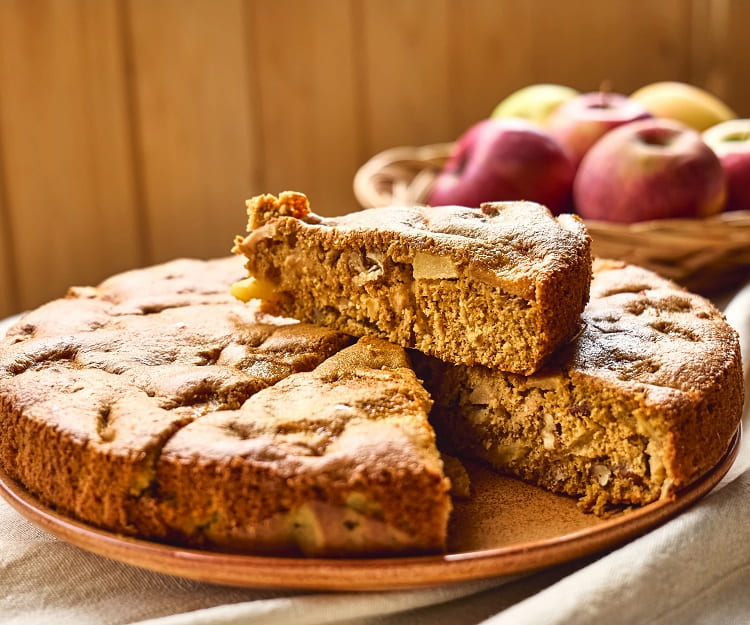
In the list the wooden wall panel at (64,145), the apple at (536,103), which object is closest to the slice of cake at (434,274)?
the apple at (536,103)

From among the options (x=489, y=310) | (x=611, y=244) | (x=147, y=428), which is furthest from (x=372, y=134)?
(x=147, y=428)

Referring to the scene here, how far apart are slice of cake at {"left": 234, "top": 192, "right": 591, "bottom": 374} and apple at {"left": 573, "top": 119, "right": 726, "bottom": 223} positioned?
2.15 feet

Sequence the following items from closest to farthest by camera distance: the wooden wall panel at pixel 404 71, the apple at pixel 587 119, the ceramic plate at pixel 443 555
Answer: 1. the ceramic plate at pixel 443 555
2. the apple at pixel 587 119
3. the wooden wall panel at pixel 404 71

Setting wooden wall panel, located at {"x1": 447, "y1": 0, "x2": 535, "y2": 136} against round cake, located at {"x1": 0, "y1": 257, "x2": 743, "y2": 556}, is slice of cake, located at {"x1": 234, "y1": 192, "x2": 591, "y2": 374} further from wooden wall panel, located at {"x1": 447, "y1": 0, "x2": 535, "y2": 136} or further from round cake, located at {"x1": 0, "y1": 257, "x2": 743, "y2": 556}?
wooden wall panel, located at {"x1": 447, "y1": 0, "x2": 535, "y2": 136}

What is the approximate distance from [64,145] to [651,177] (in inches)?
76.1

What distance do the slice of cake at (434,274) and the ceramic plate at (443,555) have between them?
29 centimetres

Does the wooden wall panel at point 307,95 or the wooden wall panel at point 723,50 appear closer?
the wooden wall panel at point 307,95

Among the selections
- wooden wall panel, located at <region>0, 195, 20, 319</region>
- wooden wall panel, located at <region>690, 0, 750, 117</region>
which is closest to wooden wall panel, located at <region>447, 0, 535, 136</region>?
wooden wall panel, located at <region>690, 0, 750, 117</region>

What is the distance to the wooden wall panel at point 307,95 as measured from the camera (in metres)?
3.44

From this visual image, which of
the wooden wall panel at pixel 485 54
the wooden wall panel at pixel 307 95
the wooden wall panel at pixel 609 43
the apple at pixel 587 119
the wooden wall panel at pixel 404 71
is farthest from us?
the wooden wall panel at pixel 609 43

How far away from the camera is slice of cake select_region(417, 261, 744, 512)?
4.97ft

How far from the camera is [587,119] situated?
2.77m

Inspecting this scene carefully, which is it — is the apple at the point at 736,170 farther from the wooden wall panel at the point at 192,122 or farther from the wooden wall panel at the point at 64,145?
the wooden wall panel at the point at 64,145

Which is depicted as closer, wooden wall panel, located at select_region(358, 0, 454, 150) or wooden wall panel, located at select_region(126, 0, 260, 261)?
wooden wall panel, located at select_region(126, 0, 260, 261)
